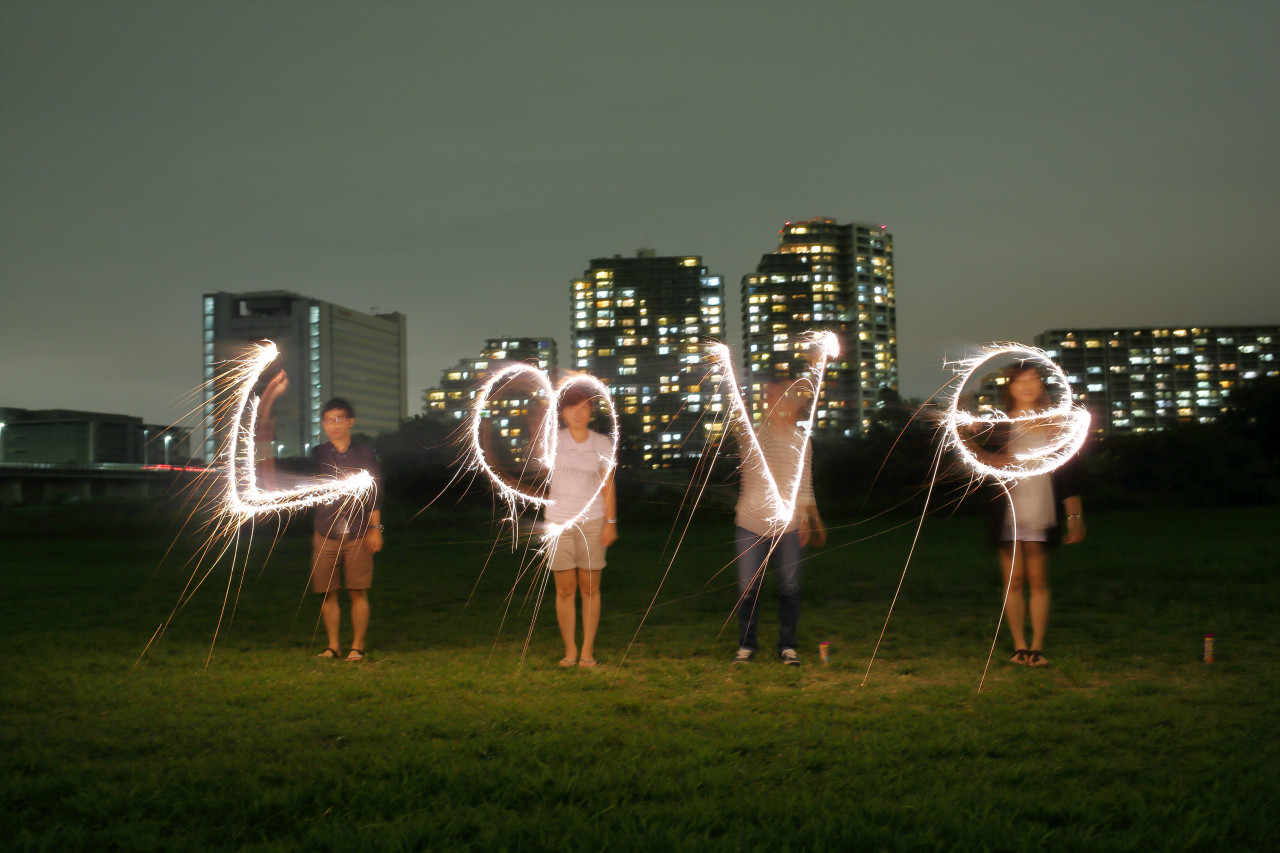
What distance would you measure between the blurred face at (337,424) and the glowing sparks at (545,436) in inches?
35.5

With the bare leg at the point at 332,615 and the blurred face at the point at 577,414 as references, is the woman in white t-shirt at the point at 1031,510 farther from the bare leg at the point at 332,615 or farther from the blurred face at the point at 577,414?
the bare leg at the point at 332,615

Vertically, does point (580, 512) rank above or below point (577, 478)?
below

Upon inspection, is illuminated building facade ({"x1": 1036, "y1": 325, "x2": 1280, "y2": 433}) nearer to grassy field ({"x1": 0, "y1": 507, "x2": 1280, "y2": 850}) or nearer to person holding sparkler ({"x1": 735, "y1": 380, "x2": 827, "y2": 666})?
grassy field ({"x1": 0, "y1": 507, "x2": 1280, "y2": 850})

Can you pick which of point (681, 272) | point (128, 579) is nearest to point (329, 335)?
point (681, 272)

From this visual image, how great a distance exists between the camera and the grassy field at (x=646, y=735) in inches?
129

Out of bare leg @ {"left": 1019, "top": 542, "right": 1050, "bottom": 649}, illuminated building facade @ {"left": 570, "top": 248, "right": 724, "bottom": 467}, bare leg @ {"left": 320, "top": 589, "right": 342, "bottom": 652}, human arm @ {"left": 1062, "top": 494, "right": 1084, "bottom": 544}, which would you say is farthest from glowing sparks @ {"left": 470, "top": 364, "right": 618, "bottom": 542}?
human arm @ {"left": 1062, "top": 494, "right": 1084, "bottom": 544}

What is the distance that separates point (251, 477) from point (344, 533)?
2.59ft

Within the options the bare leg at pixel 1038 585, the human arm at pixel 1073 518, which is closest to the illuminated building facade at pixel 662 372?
the bare leg at pixel 1038 585

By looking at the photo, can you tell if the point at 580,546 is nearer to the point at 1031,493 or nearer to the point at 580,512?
the point at 580,512

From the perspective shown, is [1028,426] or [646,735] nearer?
[646,735]

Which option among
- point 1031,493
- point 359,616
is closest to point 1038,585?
point 1031,493

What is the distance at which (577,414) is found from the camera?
245 inches

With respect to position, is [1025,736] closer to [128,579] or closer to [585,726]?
[585,726]

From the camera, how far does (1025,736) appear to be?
4.32m
